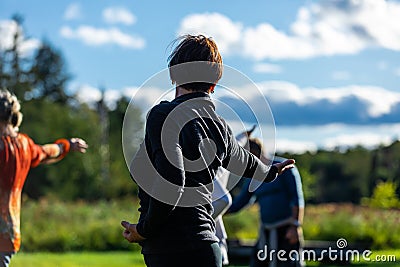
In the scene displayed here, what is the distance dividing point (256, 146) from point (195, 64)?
1783mm

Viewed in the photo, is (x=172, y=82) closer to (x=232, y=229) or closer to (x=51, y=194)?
(x=232, y=229)

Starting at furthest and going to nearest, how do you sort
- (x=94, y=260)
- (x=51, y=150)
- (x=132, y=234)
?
(x=94, y=260) < (x=51, y=150) < (x=132, y=234)

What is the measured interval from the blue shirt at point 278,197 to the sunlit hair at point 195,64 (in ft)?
12.2

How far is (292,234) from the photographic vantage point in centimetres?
746

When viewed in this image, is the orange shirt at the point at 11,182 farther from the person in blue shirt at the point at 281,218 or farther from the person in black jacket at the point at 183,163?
the person in blue shirt at the point at 281,218

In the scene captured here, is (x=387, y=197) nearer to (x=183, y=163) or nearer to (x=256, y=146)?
(x=256, y=146)

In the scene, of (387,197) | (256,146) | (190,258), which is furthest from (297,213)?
(387,197)

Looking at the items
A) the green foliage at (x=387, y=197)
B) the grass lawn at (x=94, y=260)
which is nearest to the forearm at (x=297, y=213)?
the grass lawn at (x=94, y=260)

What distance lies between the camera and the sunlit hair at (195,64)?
3.49m

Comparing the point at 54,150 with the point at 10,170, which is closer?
the point at 10,170

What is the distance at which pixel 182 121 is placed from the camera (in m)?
3.38

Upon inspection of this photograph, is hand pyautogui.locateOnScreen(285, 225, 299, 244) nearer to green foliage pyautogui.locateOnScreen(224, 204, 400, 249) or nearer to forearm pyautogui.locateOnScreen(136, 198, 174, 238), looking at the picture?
forearm pyautogui.locateOnScreen(136, 198, 174, 238)

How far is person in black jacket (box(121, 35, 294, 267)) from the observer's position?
331cm

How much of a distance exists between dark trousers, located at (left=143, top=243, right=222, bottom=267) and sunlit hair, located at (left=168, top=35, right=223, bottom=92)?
712mm
